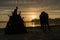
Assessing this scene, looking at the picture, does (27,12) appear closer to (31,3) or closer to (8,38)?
(31,3)

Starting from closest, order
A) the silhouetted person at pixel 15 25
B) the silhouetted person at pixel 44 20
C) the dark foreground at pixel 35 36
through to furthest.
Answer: the dark foreground at pixel 35 36 < the silhouetted person at pixel 15 25 < the silhouetted person at pixel 44 20

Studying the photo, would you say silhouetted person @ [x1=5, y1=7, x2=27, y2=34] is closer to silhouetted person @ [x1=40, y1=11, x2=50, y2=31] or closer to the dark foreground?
the dark foreground

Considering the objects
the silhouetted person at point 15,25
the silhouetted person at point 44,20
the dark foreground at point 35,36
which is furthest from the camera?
the silhouetted person at point 44,20

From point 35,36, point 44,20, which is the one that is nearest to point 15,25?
point 35,36

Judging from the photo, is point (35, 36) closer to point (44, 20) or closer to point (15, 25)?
point (15, 25)

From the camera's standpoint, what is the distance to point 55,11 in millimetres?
25734

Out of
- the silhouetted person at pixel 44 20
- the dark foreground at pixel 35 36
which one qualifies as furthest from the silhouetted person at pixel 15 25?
the silhouetted person at pixel 44 20

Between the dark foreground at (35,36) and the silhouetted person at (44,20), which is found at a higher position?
A: the silhouetted person at (44,20)

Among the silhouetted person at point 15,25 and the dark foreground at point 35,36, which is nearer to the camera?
the dark foreground at point 35,36

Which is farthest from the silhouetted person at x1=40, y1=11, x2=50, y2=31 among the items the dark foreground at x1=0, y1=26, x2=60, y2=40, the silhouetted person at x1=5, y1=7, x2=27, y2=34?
the silhouetted person at x1=5, y1=7, x2=27, y2=34

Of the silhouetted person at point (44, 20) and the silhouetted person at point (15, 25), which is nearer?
the silhouetted person at point (15, 25)

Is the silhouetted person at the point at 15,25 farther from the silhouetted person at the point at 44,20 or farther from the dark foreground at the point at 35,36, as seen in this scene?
the silhouetted person at the point at 44,20

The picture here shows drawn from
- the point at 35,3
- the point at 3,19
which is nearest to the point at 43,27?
the point at 3,19

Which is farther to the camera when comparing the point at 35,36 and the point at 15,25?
the point at 15,25
